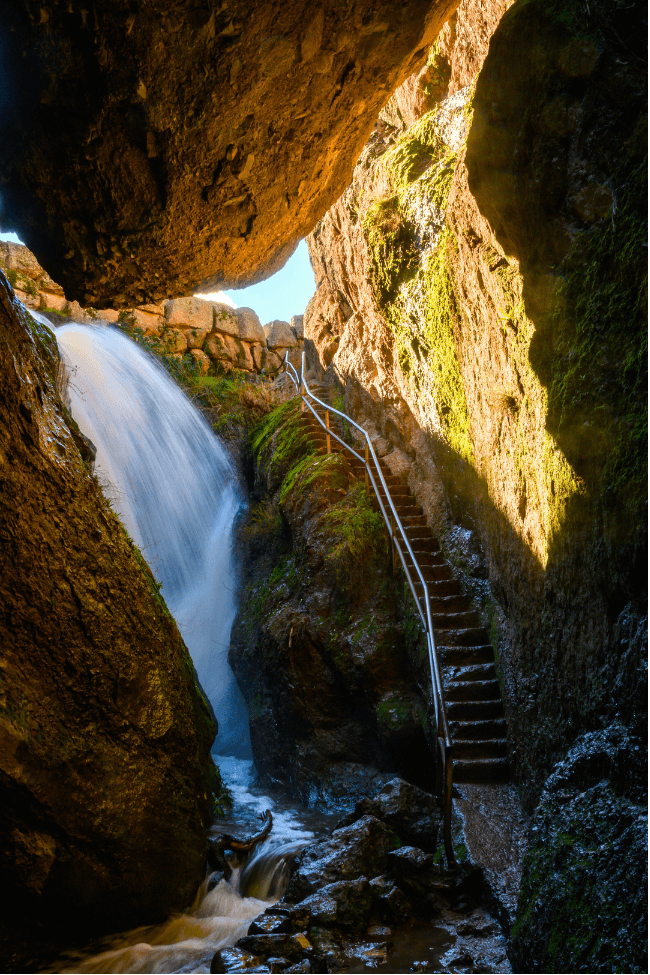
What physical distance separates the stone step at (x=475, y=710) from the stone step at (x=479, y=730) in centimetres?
7

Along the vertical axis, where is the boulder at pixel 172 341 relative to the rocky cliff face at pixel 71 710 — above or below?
above

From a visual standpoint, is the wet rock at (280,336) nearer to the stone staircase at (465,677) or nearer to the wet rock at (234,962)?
A: the stone staircase at (465,677)

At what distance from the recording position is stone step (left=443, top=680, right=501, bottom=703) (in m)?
5.49

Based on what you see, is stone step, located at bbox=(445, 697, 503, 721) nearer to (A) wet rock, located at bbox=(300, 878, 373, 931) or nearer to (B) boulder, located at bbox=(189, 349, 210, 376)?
(A) wet rock, located at bbox=(300, 878, 373, 931)

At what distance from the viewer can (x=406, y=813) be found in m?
4.82

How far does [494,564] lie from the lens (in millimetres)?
5855

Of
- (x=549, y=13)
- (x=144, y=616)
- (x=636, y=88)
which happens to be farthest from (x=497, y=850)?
(x=549, y=13)

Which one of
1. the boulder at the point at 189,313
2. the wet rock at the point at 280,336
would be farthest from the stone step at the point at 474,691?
the wet rock at the point at 280,336

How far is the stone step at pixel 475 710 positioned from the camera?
5352 mm

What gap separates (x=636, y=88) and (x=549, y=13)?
1.13 meters

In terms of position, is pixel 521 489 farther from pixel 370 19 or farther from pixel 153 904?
pixel 153 904

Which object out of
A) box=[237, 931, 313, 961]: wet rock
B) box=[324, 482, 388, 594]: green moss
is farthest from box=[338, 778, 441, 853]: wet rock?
box=[324, 482, 388, 594]: green moss

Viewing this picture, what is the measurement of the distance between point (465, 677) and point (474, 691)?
164mm

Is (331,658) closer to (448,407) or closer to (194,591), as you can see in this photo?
(448,407)
